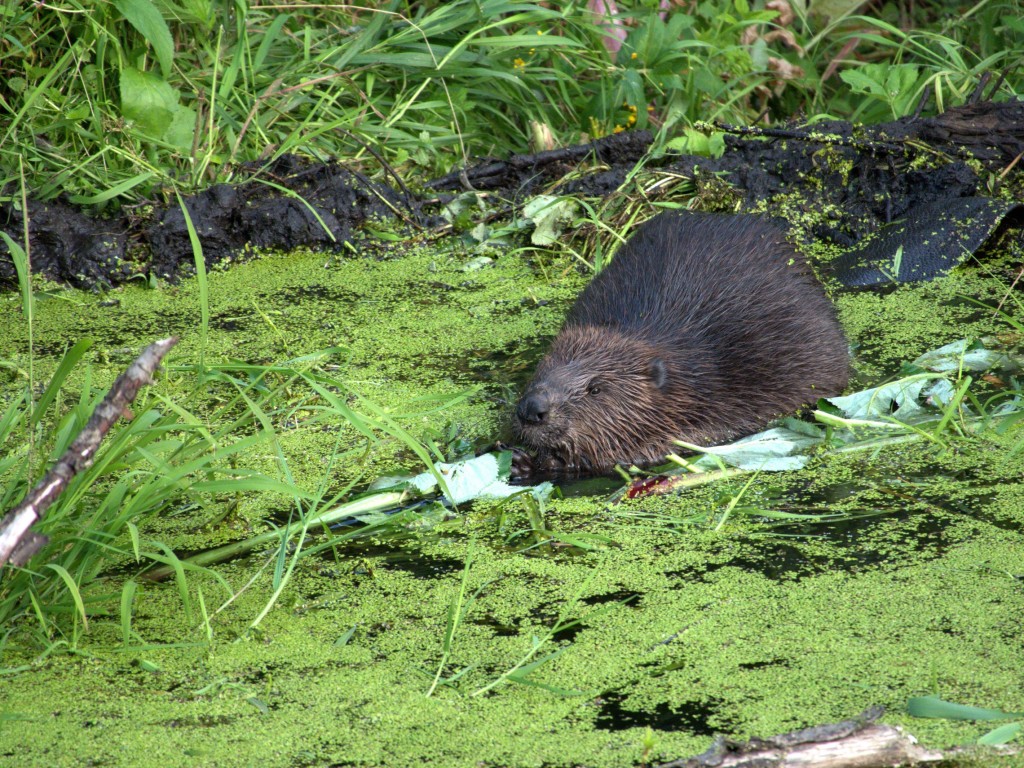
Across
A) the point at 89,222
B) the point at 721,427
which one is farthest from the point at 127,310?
the point at 721,427

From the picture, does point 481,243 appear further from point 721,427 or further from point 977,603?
point 977,603

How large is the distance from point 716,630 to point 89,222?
330cm

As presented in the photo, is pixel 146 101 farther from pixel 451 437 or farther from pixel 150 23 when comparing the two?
pixel 451 437

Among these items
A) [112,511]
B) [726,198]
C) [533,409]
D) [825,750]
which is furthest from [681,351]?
[825,750]

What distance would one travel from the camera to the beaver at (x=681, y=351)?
11.0 ft

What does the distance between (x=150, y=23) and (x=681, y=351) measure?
7.83ft

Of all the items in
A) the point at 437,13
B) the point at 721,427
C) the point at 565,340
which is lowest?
the point at 721,427

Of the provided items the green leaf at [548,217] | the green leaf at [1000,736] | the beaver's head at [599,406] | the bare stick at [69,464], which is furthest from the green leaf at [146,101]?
the green leaf at [1000,736]

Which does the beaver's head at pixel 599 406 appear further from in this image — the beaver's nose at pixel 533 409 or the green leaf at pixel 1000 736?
the green leaf at pixel 1000 736

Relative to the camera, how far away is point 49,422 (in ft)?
10.7

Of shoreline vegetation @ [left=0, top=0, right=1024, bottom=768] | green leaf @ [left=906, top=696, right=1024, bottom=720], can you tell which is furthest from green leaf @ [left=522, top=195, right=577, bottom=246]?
green leaf @ [left=906, top=696, right=1024, bottom=720]

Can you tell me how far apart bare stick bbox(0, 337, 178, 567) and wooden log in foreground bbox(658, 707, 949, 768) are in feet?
3.30

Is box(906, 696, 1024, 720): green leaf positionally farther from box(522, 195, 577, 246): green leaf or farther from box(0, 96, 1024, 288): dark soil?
box(522, 195, 577, 246): green leaf

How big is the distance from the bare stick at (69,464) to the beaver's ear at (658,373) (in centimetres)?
174
